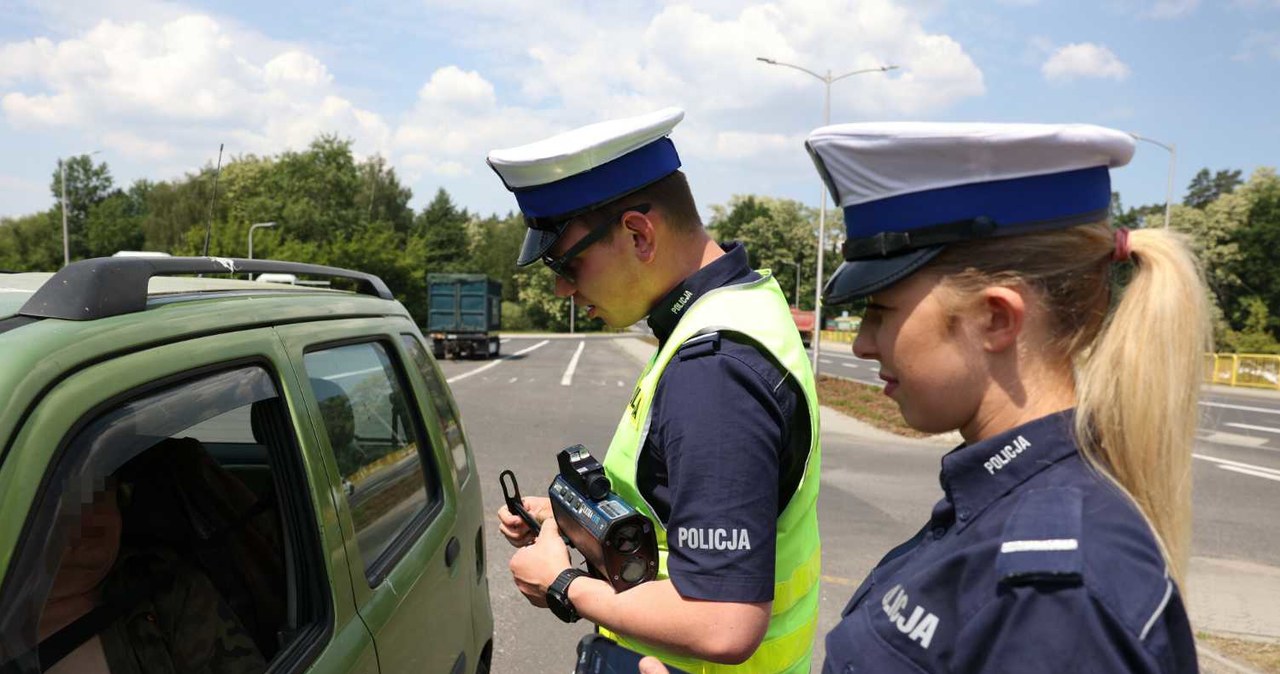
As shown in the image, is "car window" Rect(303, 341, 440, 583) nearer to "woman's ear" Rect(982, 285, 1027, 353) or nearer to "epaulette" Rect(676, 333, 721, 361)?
"epaulette" Rect(676, 333, 721, 361)

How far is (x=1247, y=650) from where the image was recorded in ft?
14.1

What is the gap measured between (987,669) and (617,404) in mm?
14449

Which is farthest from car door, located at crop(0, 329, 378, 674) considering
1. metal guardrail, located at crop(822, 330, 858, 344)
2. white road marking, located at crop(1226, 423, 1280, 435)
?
metal guardrail, located at crop(822, 330, 858, 344)

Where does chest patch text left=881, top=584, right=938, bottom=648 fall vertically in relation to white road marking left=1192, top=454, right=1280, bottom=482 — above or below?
above

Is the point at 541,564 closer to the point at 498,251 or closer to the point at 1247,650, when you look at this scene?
the point at 1247,650

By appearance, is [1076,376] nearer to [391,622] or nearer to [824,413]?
[391,622]

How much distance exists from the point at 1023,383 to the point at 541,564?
1029 millimetres

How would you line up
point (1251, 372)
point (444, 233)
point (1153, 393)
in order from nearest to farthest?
1. point (1153, 393)
2. point (1251, 372)
3. point (444, 233)

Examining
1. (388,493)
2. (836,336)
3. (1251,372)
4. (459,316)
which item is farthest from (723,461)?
(836,336)

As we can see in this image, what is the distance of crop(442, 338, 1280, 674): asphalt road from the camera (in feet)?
14.9

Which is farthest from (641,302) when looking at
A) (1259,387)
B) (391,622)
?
(1259,387)

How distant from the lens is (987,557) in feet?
3.16

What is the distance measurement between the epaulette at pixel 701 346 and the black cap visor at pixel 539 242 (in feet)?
1.40

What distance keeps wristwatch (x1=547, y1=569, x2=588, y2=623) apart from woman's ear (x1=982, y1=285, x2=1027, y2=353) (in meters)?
0.94
